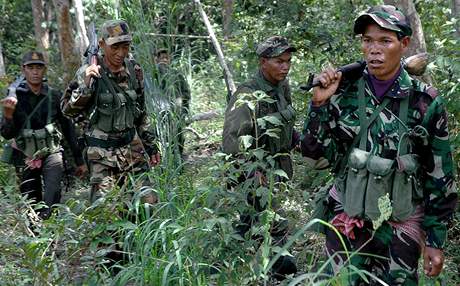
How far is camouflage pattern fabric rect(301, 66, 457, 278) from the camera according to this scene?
3506 millimetres

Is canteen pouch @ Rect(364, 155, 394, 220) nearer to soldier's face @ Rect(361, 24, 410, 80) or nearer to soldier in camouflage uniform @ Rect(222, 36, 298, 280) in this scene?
soldier's face @ Rect(361, 24, 410, 80)

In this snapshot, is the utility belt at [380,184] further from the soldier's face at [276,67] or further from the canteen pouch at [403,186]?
the soldier's face at [276,67]

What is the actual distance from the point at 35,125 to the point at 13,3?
13.8 metres

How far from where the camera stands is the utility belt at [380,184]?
11.4 ft

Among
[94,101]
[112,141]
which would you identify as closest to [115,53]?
[94,101]

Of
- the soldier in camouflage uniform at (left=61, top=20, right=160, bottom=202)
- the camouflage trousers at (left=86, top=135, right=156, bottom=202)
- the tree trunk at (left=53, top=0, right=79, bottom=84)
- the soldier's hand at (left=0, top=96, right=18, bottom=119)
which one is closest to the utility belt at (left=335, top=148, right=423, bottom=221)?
the soldier in camouflage uniform at (left=61, top=20, right=160, bottom=202)

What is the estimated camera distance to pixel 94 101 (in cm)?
610

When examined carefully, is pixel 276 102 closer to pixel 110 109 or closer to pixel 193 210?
pixel 193 210

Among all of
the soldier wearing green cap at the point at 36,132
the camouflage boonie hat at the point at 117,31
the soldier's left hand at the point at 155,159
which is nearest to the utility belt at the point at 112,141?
the soldier's left hand at the point at 155,159

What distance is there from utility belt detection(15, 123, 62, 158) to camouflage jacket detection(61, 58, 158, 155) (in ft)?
3.92

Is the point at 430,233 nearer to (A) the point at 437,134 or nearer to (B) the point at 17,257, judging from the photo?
(A) the point at 437,134

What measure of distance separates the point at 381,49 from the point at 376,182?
2.09 ft

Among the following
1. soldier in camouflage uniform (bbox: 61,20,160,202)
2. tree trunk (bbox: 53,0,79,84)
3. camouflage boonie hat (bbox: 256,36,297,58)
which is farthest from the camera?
tree trunk (bbox: 53,0,79,84)

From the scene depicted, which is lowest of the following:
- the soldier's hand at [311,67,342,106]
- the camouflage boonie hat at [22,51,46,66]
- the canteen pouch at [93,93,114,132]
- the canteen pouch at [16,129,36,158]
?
the canteen pouch at [16,129,36,158]
